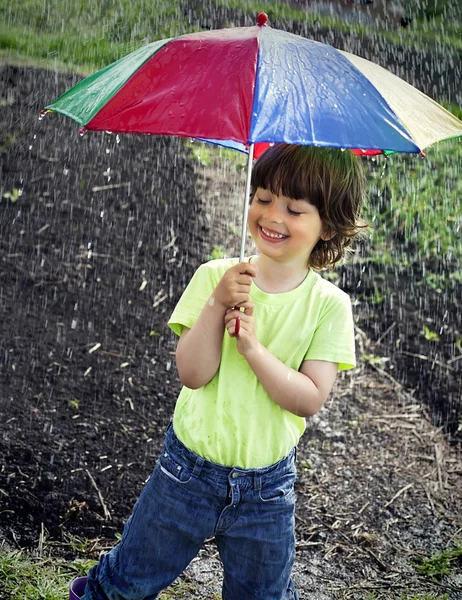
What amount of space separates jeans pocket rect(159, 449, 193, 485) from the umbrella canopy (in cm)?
90

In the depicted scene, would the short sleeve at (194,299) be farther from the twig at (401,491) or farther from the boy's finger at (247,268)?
the twig at (401,491)

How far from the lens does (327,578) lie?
3326 mm

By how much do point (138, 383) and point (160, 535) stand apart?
1.99m

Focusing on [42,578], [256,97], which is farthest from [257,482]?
[42,578]

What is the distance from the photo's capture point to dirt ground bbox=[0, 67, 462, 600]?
3422 mm

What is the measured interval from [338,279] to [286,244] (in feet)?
11.1

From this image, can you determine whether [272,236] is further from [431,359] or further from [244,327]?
[431,359]

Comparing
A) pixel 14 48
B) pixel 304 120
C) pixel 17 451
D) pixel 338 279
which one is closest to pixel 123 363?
pixel 17 451

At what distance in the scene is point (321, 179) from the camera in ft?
7.66

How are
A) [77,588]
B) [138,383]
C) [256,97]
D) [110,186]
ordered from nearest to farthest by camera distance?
[256,97] → [77,588] → [138,383] → [110,186]

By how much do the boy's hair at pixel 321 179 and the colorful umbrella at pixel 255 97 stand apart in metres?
0.13

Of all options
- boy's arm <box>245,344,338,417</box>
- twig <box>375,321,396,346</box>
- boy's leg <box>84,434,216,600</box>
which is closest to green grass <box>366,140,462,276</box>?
twig <box>375,321,396,346</box>

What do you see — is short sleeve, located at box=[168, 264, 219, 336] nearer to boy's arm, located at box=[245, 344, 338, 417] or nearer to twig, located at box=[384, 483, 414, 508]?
boy's arm, located at box=[245, 344, 338, 417]

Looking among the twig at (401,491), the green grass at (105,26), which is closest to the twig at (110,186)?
the green grass at (105,26)
